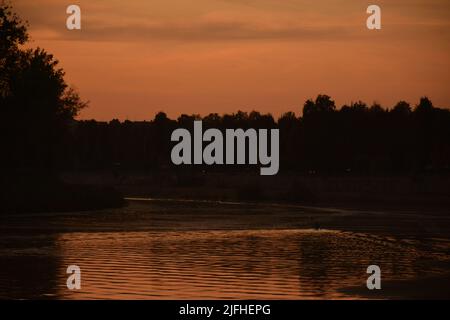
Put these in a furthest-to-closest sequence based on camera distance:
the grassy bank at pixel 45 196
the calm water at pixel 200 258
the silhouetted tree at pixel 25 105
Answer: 1. the silhouetted tree at pixel 25 105
2. the grassy bank at pixel 45 196
3. the calm water at pixel 200 258

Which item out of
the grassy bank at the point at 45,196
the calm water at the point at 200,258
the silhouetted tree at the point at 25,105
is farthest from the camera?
the silhouetted tree at the point at 25,105

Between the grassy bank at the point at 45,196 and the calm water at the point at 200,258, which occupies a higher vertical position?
the grassy bank at the point at 45,196

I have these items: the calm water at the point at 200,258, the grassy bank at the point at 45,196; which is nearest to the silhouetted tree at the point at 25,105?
the grassy bank at the point at 45,196

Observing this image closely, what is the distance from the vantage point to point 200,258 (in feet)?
123

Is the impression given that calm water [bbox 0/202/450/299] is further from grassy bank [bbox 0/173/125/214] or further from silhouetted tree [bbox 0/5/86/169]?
silhouetted tree [bbox 0/5/86/169]

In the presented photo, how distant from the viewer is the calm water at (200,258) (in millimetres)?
28172

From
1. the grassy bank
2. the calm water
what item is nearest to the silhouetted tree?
the grassy bank

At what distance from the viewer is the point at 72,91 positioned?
110 m

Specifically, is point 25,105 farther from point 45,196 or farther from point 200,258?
point 200,258

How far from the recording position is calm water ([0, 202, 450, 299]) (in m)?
28.2

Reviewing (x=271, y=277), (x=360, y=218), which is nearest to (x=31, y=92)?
(x=360, y=218)

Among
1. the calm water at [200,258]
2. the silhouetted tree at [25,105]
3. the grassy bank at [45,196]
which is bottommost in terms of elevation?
the calm water at [200,258]

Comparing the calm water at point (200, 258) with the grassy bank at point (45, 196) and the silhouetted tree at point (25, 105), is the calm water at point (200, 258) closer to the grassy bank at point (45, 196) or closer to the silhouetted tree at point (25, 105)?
the grassy bank at point (45, 196)

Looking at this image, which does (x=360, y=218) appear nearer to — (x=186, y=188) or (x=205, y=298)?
(x=205, y=298)
